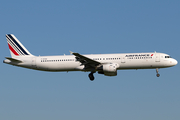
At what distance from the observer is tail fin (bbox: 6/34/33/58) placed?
61.3 metres

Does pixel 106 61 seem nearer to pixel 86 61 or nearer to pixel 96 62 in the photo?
pixel 96 62

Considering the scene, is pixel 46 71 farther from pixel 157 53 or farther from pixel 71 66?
pixel 157 53

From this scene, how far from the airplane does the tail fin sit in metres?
0.86

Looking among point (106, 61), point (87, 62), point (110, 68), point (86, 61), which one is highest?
point (106, 61)

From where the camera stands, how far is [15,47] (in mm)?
62188

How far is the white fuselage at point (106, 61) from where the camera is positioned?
54.8 m

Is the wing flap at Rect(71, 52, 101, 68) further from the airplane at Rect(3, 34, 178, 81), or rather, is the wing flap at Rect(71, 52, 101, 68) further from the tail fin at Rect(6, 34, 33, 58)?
the tail fin at Rect(6, 34, 33, 58)

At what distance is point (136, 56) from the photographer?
5516 cm

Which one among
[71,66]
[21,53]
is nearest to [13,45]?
[21,53]

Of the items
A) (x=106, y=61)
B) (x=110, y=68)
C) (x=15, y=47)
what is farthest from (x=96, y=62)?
(x=15, y=47)

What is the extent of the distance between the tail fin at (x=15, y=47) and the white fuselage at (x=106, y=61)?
6.84 feet

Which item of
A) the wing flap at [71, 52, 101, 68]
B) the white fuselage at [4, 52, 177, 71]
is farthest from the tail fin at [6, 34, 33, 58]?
the wing flap at [71, 52, 101, 68]

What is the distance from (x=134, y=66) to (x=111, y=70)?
13.7 feet

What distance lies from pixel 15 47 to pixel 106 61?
61.9 feet
